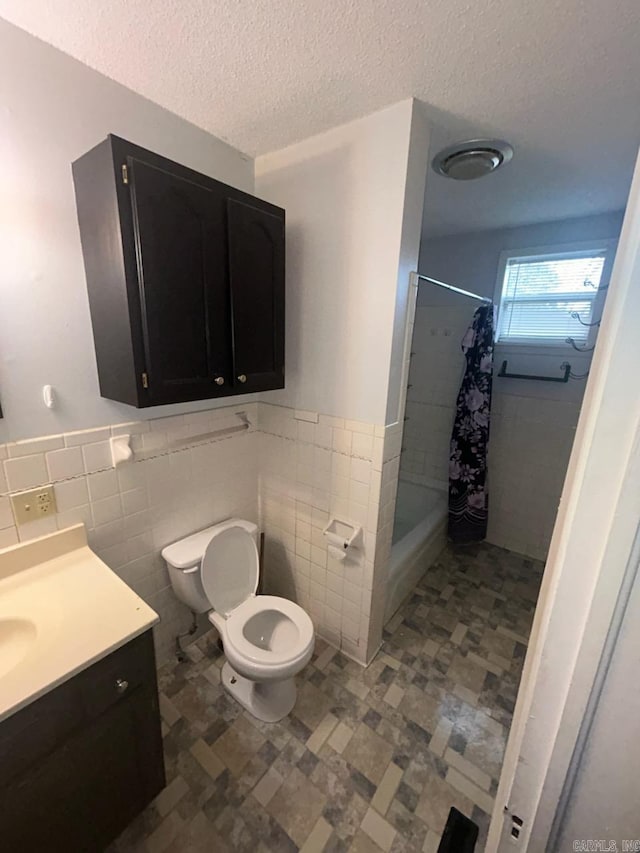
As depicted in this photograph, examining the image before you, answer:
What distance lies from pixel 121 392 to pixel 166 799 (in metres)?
1.48

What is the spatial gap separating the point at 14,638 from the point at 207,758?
91 centimetres

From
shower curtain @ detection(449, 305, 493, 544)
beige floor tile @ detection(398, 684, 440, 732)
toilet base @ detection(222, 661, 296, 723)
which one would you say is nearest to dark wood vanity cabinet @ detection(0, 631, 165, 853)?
toilet base @ detection(222, 661, 296, 723)

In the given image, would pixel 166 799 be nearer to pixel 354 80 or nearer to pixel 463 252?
pixel 354 80

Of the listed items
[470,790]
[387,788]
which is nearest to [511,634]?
[470,790]

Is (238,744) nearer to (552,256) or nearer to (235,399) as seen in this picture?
(235,399)

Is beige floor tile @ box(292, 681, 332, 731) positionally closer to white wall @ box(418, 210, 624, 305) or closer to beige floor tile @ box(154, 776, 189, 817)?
beige floor tile @ box(154, 776, 189, 817)

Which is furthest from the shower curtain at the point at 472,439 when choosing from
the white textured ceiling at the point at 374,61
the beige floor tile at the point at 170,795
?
the beige floor tile at the point at 170,795

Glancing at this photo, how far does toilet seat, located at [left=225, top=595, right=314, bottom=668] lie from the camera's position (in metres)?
1.40

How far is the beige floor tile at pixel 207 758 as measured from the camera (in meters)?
1.32

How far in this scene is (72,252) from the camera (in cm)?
116

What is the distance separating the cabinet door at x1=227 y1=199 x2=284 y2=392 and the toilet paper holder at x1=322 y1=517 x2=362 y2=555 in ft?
2.51

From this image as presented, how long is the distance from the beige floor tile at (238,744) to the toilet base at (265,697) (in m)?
0.06

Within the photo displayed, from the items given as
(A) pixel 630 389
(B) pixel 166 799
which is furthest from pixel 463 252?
(B) pixel 166 799

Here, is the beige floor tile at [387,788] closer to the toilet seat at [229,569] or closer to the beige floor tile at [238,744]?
the beige floor tile at [238,744]
